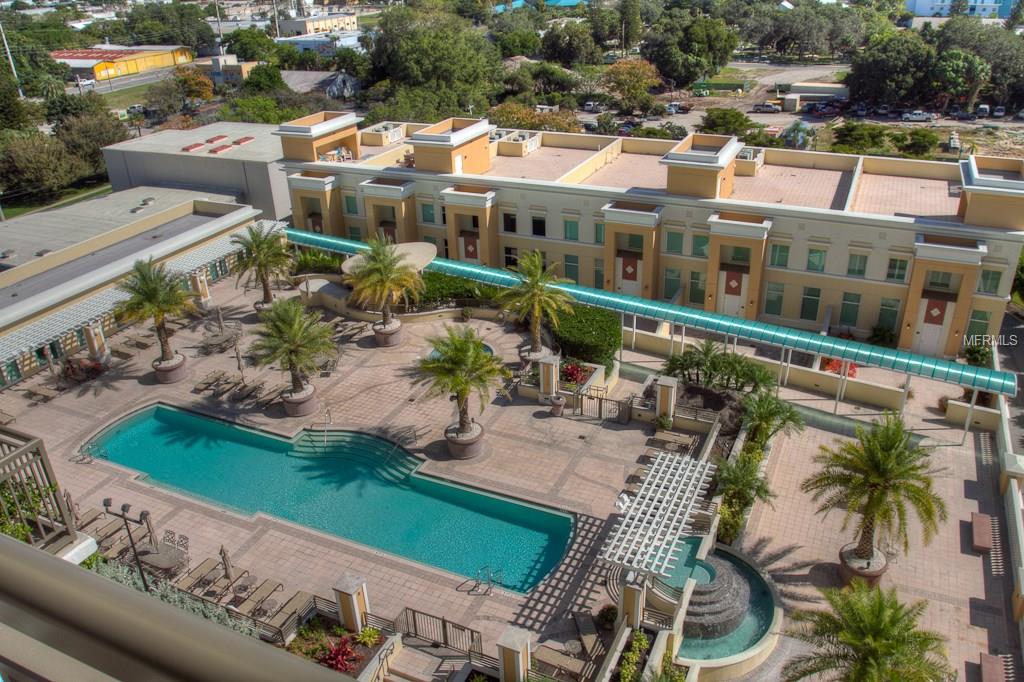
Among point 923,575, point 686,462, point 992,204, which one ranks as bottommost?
point 923,575

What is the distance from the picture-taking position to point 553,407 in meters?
28.6

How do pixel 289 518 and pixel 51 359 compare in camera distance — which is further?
pixel 51 359

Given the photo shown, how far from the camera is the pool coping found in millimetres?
21953

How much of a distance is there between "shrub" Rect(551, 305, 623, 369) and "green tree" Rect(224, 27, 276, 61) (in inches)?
4047

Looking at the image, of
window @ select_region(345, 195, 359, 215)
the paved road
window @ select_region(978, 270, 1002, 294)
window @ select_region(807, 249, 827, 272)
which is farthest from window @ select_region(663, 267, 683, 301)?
the paved road

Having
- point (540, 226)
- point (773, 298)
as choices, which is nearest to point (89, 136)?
point (540, 226)

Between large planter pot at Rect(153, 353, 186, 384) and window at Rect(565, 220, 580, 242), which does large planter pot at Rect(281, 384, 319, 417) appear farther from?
window at Rect(565, 220, 580, 242)

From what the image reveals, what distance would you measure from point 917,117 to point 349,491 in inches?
3494

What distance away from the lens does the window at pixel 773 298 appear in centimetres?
3641

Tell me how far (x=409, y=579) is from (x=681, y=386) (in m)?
12.9

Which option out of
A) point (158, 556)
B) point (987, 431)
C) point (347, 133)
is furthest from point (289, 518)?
point (347, 133)

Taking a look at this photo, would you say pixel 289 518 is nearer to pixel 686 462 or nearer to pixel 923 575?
pixel 686 462

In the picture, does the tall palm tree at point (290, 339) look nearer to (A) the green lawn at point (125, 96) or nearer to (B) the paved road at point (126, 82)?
(A) the green lawn at point (125, 96)

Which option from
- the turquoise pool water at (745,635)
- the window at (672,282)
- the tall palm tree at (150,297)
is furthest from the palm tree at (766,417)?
the tall palm tree at (150,297)
